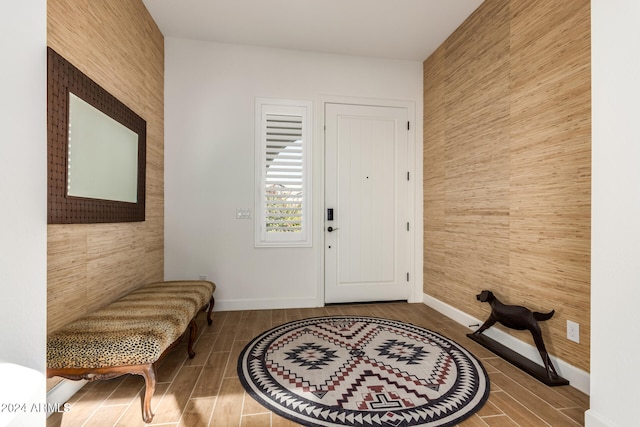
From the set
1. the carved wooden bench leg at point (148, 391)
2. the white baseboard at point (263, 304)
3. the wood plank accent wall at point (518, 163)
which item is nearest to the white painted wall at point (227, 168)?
the white baseboard at point (263, 304)

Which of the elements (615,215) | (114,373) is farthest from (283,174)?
(615,215)

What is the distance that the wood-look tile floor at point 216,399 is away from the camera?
4.93 ft

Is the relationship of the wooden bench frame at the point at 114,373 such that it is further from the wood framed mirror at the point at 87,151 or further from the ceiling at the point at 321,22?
the ceiling at the point at 321,22

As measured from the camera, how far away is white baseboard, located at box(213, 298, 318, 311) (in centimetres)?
321

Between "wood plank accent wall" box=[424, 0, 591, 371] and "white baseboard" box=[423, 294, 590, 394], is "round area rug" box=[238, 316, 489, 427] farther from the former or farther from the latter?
"wood plank accent wall" box=[424, 0, 591, 371]

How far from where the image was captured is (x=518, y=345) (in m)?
2.21

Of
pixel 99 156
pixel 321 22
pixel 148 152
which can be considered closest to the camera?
pixel 99 156

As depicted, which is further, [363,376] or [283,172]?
[283,172]

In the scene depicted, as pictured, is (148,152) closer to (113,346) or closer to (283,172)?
(283,172)

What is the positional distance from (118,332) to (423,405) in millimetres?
1657

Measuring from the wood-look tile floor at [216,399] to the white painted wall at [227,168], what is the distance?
97 centimetres

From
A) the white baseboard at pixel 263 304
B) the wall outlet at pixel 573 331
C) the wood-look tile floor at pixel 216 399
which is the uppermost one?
the wall outlet at pixel 573 331

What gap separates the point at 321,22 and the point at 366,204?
193 centimetres

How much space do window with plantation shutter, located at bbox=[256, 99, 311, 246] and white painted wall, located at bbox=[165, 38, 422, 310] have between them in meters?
0.09
